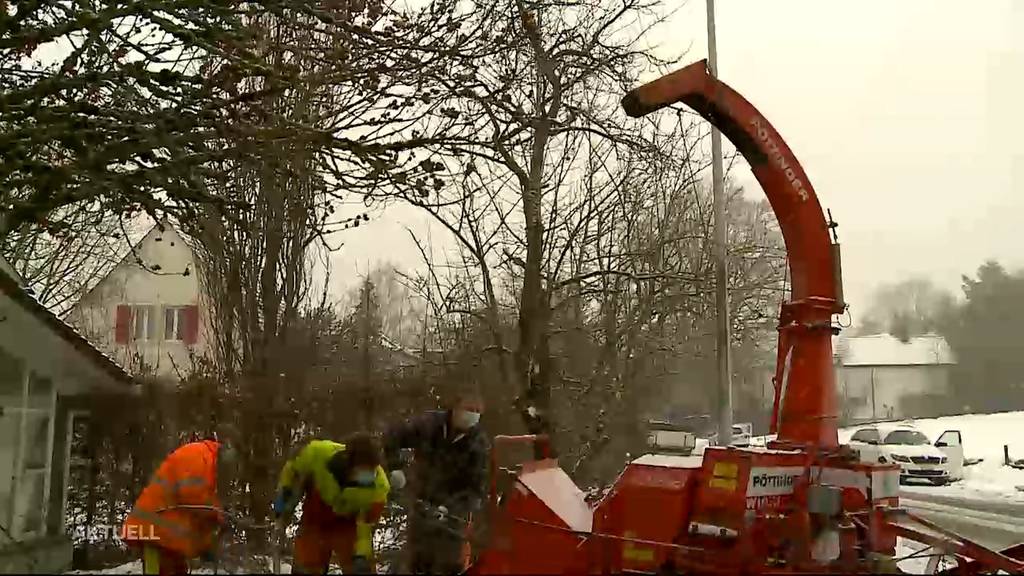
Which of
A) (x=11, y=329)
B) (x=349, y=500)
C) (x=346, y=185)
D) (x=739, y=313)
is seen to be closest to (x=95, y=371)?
(x=11, y=329)

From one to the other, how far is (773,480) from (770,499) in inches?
5.4

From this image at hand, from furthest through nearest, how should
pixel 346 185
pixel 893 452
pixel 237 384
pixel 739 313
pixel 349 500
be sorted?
pixel 893 452, pixel 739 313, pixel 237 384, pixel 346 185, pixel 349 500

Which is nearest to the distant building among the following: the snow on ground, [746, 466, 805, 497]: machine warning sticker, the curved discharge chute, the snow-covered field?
the snow-covered field

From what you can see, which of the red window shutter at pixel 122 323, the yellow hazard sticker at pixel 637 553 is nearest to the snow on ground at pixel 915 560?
the yellow hazard sticker at pixel 637 553

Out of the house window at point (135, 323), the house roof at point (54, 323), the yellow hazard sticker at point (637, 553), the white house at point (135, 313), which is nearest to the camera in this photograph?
the yellow hazard sticker at point (637, 553)

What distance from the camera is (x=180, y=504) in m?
6.91

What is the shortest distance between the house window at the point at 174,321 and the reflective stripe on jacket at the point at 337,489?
2000 centimetres

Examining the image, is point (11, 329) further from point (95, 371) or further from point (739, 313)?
point (739, 313)

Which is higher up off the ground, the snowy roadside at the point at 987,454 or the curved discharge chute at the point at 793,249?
the curved discharge chute at the point at 793,249

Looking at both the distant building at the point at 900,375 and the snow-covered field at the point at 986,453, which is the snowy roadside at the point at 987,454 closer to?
the snow-covered field at the point at 986,453

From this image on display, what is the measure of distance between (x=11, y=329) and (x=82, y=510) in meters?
4.17

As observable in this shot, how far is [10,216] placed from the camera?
27.1 feet

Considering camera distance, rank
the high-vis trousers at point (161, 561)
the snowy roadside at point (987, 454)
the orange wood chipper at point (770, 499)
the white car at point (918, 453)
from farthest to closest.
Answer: the white car at point (918, 453) → the snowy roadside at point (987, 454) → the high-vis trousers at point (161, 561) → the orange wood chipper at point (770, 499)

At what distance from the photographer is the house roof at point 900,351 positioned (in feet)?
211
